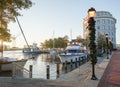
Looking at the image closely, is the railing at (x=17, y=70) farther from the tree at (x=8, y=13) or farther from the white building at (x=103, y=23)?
the white building at (x=103, y=23)

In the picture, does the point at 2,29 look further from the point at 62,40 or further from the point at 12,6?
the point at 62,40

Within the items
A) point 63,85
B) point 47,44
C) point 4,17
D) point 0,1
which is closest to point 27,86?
point 63,85

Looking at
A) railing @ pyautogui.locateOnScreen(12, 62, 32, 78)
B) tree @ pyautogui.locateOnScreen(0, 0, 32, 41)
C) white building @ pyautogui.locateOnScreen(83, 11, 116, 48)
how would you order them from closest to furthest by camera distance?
tree @ pyautogui.locateOnScreen(0, 0, 32, 41) < railing @ pyautogui.locateOnScreen(12, 62, 32, 78) < white building @ pyautogui.locateOnScreen(83, 11, 116, 48)

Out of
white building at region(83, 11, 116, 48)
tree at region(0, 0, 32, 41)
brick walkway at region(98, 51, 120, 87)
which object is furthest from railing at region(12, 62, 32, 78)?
white building at region(83, 11, 116, 48)

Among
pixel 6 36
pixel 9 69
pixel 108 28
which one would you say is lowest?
pixel 9 69

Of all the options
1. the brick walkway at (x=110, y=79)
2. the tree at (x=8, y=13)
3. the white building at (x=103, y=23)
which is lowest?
the brick walkway at (x=110, y=79)

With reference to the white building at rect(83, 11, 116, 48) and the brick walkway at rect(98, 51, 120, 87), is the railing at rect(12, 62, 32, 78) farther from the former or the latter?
the white building at rect(83, 11, 116, 48)

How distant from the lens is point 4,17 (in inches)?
742

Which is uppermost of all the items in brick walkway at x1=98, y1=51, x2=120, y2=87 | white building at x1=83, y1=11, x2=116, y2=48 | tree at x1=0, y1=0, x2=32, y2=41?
white building at x1=83, y1=11, x2=116, y2=48

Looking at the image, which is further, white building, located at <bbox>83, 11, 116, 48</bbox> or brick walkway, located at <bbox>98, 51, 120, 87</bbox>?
white building, located at <bbox>83, 11, 116, 48</bbox>

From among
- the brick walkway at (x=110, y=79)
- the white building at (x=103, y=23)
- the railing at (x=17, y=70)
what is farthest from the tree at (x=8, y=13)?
the white building at (x=103, y=23)

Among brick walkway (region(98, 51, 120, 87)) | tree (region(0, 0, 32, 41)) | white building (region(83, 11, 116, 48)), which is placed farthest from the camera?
white building (region(83, 11, 116, 48))

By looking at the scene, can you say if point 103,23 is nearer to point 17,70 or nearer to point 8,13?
point 17,70

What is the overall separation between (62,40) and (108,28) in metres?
Result: 31.7
